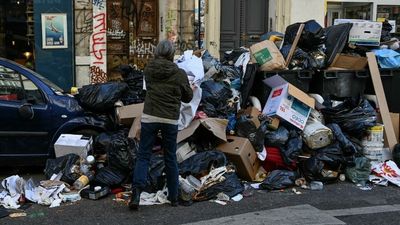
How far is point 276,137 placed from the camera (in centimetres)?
676

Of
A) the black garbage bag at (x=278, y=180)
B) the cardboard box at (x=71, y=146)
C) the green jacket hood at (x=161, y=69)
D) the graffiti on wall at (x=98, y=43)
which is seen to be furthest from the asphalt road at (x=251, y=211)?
the graffiti on wall at (x=98, y=43)

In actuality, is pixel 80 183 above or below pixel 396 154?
below

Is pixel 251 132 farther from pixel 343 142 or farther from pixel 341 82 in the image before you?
pixel 341 82

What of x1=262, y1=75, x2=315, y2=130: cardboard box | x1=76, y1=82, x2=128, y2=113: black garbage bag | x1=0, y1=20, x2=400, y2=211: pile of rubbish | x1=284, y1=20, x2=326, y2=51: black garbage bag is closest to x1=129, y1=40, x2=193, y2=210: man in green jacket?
x1=0, y1=20, x2=400, y2=211: pile of rubbish

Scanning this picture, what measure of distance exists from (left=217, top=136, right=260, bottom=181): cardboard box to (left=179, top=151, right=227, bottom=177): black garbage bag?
0.15 metres

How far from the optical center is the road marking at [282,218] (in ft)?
17.0

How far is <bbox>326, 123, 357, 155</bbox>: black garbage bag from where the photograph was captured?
6.75 meters

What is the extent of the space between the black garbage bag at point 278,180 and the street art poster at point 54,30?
6810mm

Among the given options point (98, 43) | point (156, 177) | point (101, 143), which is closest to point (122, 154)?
point (156, 177)

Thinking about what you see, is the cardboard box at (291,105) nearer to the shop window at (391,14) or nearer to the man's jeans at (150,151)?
the man's jeans at (150,151)

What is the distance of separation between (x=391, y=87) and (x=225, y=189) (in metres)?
3.36

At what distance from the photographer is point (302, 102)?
275 inches

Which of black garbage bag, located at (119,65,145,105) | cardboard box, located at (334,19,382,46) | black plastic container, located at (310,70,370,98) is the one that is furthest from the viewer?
cardboard box, located at (334,19,382,46)

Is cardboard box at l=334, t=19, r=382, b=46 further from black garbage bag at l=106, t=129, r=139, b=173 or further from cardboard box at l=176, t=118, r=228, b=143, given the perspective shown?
black garbage bag at l=106, t=129, r=139, b=173
